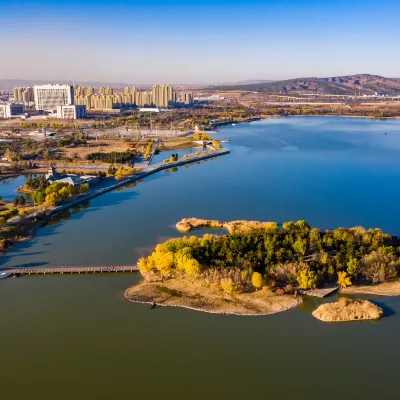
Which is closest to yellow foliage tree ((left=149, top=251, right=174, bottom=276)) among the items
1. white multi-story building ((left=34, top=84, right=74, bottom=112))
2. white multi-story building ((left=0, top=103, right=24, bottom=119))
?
white multi-story building ((left=0, top=103, right=24, bottom=119))

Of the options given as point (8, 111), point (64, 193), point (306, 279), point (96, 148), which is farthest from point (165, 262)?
point (8, 111)

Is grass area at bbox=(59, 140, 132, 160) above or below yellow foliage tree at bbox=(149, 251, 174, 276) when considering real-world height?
above

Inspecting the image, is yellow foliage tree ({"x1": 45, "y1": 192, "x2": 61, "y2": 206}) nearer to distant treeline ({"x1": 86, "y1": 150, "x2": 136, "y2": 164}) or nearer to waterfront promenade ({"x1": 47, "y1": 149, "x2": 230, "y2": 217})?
waterfront promenade ({"x1": 47, "y1": 149, "x2": 230, "y2": 217})

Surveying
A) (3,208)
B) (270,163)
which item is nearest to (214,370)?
(3,208)

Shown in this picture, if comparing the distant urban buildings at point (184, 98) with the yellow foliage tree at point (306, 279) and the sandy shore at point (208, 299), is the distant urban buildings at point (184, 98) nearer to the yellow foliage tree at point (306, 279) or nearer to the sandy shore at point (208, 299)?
the sandy shore at point (208, 299)

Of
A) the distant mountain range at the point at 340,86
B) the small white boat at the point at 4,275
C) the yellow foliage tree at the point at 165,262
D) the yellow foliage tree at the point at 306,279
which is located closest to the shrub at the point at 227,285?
the yellow foliage tree at the point at 165,262

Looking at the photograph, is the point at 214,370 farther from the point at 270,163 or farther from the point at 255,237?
the point at 270,163

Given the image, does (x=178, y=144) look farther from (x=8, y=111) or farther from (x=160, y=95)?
(x=160, y=95)
